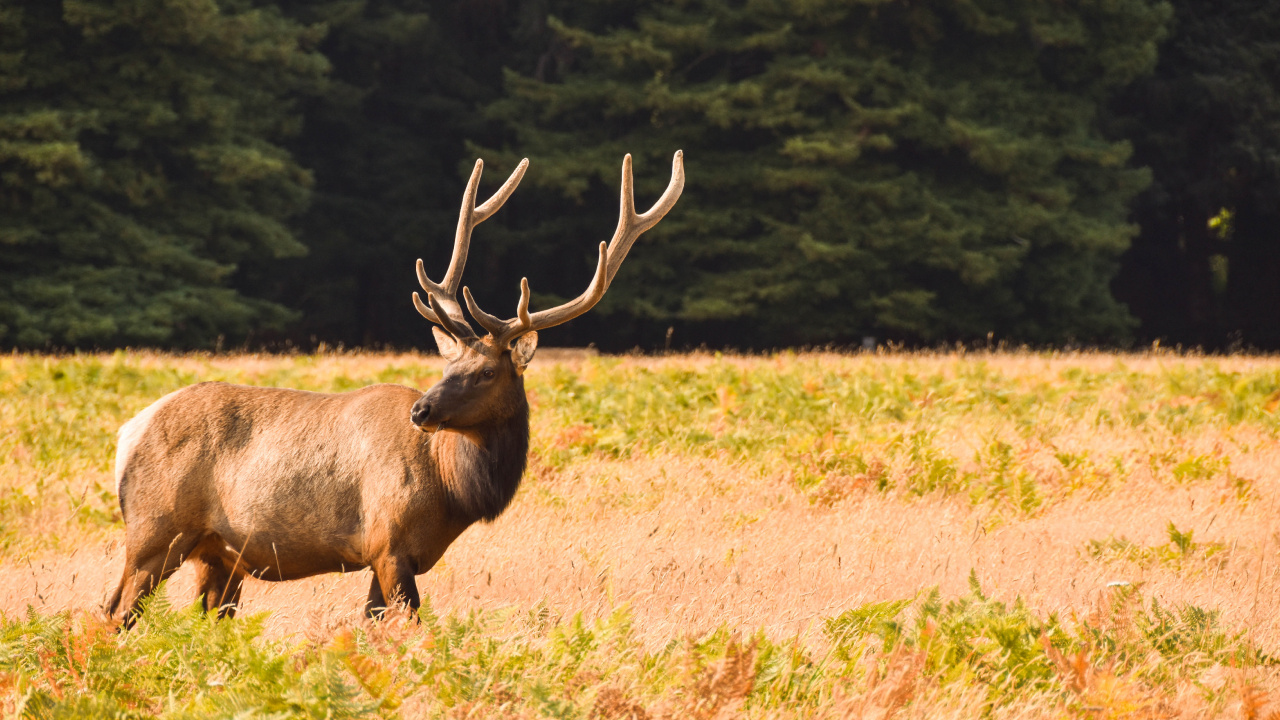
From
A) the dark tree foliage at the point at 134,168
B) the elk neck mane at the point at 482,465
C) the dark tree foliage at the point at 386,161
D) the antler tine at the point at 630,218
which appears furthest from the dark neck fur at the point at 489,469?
the dark tree foliage at the point at 386,161

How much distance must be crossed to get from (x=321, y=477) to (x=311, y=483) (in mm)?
45

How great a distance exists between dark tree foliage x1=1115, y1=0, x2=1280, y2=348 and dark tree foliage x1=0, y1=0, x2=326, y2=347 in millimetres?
21210

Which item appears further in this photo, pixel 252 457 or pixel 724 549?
pixel 724 549

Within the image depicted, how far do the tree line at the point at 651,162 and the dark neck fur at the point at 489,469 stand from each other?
734 inches

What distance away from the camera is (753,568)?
570 cm

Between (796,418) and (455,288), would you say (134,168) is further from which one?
(455,288)

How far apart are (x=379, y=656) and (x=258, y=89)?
24576mm

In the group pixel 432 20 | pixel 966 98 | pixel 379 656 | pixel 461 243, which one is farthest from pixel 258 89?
pixel 379 656

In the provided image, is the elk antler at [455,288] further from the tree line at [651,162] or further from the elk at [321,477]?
the tree line at [651,162]

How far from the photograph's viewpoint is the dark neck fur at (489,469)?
473cm

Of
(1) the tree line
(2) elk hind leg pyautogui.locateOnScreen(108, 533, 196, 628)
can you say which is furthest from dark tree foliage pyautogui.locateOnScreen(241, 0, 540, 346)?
(2) elk hind leg pyautogui.locateOnScreen(108, 533, 196, 628)

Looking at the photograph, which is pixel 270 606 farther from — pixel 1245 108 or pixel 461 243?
pixel 1245 108

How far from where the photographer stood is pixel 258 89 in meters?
25.9

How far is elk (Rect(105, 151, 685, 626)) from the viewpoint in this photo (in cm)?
466
